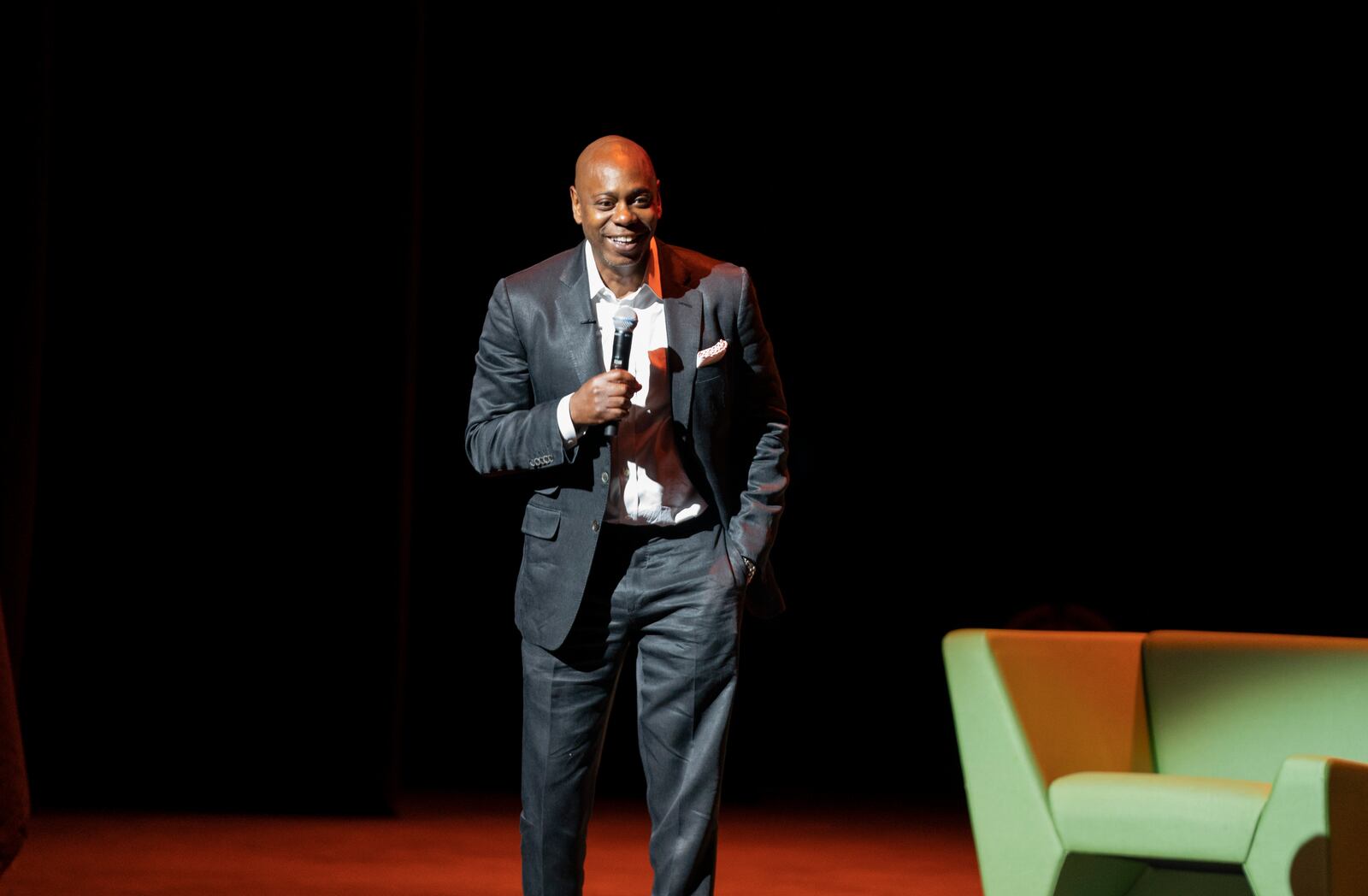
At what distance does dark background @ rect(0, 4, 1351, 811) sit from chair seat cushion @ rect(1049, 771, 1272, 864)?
1.90 m

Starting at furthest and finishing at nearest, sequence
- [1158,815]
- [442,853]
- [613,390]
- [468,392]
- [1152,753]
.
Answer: [468,392] → [442,853] → [1152,753] → [1158,815] → [613,390]

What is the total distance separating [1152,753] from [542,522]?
1407mm

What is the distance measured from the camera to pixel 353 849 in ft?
13.6

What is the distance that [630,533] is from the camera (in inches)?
98.4

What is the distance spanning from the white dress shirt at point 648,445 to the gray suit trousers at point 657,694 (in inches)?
1.3

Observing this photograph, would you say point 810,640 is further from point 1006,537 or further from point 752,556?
point 752,556

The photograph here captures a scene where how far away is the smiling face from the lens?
96.1 inches

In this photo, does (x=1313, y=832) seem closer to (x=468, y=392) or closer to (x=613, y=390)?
(x=613, y=390)

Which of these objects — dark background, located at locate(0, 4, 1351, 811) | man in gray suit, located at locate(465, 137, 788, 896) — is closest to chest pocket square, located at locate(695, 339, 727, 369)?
man in gray suit, located at locate(465, 137, 788, 896)

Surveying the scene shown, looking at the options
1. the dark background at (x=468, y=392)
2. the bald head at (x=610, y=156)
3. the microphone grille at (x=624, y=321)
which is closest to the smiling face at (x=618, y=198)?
the bald head at (x=610, y=156)

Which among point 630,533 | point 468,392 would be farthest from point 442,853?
point 630,533

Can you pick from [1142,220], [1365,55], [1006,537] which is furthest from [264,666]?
[1365,55]

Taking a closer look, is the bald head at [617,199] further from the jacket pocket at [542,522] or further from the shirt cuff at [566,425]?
the jacket pocket at [542,522]

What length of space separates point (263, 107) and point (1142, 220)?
280 centimetres
